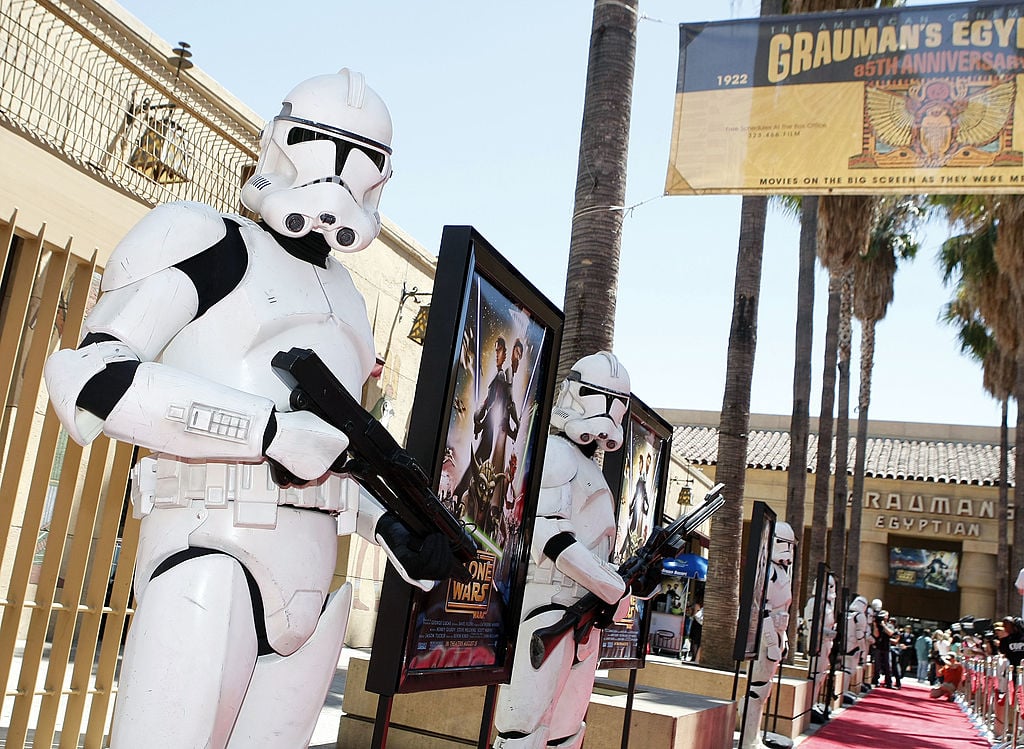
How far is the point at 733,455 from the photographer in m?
11.6

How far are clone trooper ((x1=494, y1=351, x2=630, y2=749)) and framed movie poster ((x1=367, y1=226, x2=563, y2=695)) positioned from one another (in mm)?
686

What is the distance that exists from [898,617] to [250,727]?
39567mm

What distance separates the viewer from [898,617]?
3828cm

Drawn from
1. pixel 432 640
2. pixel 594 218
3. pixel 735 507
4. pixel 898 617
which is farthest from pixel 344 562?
Answer: pixel 898 617

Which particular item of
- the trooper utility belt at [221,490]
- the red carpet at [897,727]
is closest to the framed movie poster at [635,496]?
the trooper utility belt at [221,490]

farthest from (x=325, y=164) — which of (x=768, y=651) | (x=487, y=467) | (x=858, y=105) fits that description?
(x=768, y=651)

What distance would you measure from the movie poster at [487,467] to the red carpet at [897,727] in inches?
348

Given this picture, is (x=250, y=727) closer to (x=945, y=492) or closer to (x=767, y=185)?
(x=767, y=185)

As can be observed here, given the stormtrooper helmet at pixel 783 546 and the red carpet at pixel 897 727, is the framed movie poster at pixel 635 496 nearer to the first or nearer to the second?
the stormtrooper helmet at pixel 783 546

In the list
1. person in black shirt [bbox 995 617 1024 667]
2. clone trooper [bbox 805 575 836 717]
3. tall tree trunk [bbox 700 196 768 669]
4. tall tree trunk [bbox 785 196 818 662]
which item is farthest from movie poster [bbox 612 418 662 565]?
tall tree trunk [bbox 785 196 818 662]

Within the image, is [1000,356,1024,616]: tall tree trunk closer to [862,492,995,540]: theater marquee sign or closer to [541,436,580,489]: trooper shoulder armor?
[862,492,995,540]: theater marquee sign

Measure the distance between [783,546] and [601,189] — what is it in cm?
523

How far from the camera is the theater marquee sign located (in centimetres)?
3306

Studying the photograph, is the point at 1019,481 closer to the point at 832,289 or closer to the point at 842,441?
the point at 842,441
